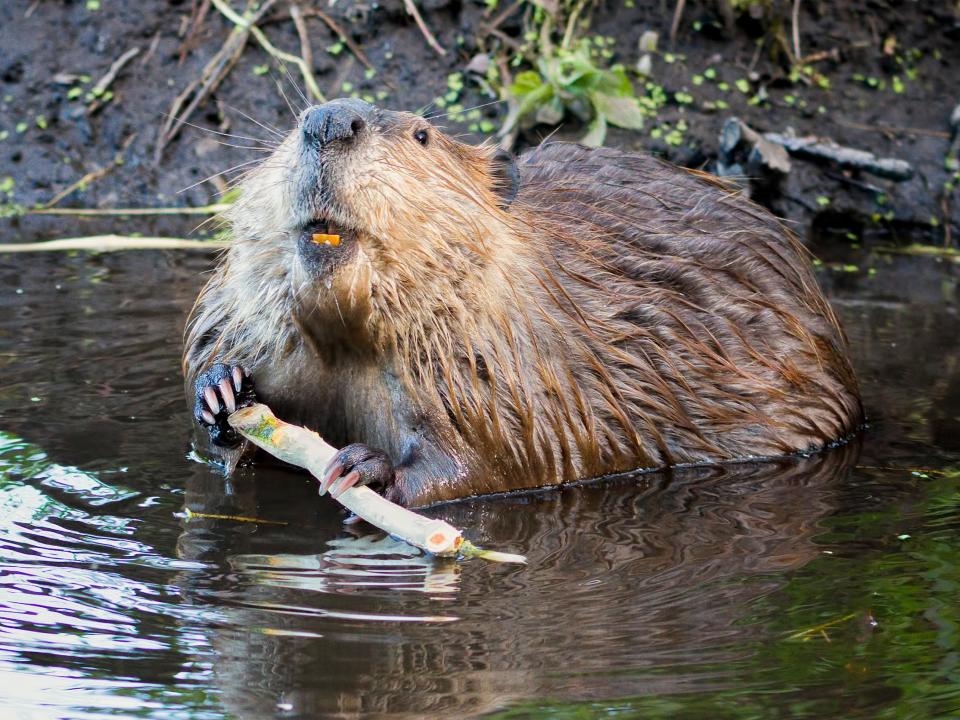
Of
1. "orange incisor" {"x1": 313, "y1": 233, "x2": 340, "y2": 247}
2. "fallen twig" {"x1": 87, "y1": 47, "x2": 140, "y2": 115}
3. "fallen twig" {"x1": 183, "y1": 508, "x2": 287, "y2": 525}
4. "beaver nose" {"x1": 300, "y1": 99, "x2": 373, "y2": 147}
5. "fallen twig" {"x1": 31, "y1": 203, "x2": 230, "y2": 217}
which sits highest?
"beaver nose" {"x1": 300, "y1": 99, "x2": 373, "y2": 147}

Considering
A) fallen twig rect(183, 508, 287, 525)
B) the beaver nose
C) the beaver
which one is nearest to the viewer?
the beaver nose

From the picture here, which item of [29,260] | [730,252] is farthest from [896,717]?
[29,260]

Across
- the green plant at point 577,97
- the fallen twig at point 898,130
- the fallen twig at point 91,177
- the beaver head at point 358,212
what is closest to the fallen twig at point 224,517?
the beaver head at point 358,212

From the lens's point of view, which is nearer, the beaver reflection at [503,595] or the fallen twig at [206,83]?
the beaver reflection at [503,595]

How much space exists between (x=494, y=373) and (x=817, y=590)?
1038 millimetres

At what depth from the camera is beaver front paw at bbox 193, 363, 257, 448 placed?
12.1 ft

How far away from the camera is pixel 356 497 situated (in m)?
3.29

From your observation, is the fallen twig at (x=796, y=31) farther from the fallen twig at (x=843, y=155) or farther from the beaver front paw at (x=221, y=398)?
the beaver front paw at (x=221, y=398)

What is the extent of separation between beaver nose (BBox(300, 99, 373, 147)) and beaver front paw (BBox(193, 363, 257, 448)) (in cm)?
84

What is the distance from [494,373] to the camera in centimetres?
367

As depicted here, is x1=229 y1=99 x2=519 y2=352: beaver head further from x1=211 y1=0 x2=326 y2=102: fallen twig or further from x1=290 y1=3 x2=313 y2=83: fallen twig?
x1=290 y1=3 x2=313 y2=83: fallen twig

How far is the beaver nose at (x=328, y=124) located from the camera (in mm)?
3039

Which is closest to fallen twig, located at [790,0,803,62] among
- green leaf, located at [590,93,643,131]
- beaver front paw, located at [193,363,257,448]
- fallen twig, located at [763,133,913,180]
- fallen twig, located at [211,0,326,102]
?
fallen twig, located at [763,133,913,180]

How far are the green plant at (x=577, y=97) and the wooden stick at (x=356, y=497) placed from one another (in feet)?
9.91
